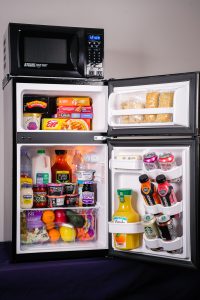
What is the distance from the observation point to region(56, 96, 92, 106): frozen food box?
9.20 feet

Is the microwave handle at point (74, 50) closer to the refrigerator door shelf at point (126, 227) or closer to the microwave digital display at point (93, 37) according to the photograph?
the microwave digital display at point (93, 37)

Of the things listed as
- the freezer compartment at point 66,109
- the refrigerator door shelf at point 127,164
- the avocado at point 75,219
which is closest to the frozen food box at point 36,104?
the freezer compartment at point 66,109

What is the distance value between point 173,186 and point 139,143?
311 mm

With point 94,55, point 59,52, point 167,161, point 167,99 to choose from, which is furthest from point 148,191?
point 59,52

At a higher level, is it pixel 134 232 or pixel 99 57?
pixel 99 57

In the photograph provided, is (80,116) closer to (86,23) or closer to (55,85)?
(55,85)

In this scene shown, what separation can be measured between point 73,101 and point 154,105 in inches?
Answer: 21.8

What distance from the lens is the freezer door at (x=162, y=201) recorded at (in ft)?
7.91

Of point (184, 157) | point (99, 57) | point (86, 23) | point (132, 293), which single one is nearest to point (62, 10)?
point (86, 23)

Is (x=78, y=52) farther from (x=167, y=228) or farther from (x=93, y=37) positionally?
(x=167, y=228)

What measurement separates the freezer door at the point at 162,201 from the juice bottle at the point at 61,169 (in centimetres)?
33

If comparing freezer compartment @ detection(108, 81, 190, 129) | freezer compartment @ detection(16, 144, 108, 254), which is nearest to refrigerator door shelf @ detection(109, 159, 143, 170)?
freezer compartment @ detection(16, 144, 108, 254)

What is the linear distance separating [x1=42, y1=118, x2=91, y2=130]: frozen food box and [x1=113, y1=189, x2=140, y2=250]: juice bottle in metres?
0.49

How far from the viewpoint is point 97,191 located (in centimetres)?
290
